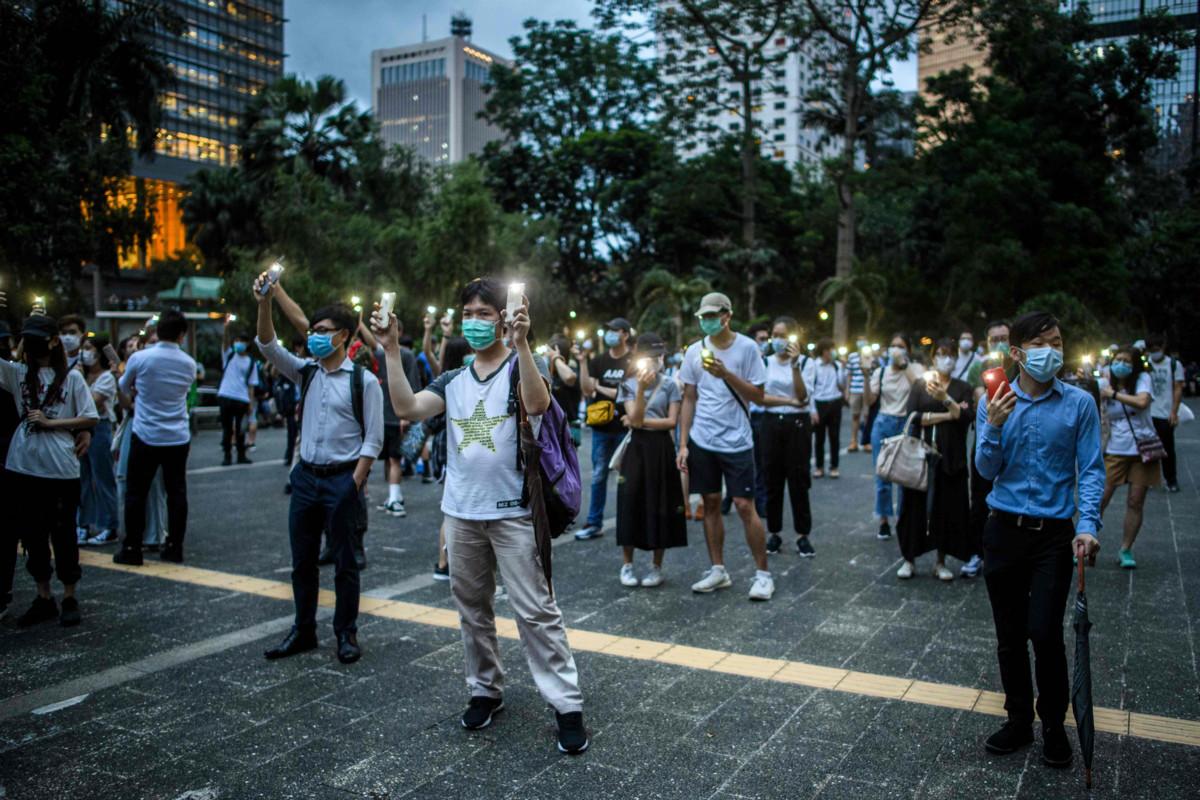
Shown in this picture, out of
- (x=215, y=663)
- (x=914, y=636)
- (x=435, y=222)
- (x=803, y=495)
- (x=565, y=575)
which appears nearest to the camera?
(x=215, y=663)

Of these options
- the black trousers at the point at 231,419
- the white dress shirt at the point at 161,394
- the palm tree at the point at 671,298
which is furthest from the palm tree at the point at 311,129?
the white dress shirt at the point at 161,394

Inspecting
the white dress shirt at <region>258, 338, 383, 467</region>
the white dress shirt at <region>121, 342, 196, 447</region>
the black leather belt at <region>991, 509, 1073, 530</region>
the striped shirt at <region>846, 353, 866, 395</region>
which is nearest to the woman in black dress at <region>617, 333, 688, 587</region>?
the white dress shirt at <region>258, 338, 383, 467</region>

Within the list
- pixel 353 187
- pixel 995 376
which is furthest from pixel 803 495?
pixel 353 187

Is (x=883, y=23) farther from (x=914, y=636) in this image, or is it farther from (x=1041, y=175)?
(x=914, y=636)

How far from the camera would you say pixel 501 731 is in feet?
13.3

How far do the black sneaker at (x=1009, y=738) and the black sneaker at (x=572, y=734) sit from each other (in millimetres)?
1630

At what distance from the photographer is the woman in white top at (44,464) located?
5.74 meters

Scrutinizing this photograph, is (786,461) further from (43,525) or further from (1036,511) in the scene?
(43,525)

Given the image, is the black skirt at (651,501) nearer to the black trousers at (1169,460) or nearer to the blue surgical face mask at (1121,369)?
the blue surgical face mask at (1121,369)

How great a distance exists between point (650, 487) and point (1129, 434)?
3.96 meters

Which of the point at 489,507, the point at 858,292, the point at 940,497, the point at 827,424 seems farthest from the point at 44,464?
the point at 858,292

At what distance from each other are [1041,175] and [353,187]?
23.7 metres

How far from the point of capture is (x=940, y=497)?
270 inches

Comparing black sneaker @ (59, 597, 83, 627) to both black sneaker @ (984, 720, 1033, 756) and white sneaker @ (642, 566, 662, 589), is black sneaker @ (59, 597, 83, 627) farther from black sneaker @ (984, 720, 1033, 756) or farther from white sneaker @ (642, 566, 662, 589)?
black sneaker @ (984, 720, 1033, 756)
